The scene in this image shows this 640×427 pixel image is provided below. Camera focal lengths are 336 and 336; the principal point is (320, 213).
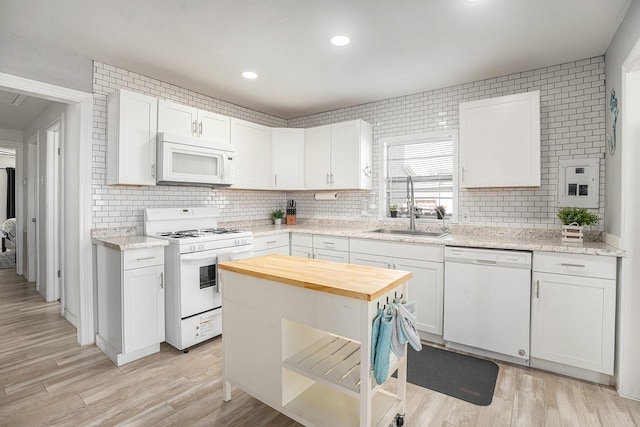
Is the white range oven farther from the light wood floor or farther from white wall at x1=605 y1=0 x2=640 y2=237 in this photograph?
white wall at x1=605 y1=0 x2=640 y2=237

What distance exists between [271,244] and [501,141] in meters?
2.52

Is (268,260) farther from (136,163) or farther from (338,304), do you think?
(136,163)

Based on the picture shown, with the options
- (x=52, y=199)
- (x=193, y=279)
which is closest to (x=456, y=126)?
(x=193, y=279)

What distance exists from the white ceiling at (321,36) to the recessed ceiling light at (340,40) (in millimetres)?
66

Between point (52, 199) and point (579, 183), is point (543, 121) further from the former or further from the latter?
point (52, 199)

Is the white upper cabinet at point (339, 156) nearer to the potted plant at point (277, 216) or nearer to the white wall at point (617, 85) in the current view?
the potted plant at point (277, 216)

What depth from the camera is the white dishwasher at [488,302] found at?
256 centimetres

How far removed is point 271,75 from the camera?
329 centimetres

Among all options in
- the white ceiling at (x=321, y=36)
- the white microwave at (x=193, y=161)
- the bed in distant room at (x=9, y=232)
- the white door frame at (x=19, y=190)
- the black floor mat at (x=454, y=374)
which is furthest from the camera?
the bed in distant room at (x=9, y=232)

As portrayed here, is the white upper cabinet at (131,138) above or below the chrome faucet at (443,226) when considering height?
above

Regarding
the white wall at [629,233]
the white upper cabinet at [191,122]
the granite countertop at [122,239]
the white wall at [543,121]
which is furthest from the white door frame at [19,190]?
the white wall at [629,233]

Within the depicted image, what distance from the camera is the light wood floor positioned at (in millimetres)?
1965

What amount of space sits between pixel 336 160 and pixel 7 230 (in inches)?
293

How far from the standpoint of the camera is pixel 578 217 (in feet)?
8.59
